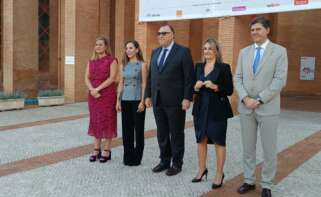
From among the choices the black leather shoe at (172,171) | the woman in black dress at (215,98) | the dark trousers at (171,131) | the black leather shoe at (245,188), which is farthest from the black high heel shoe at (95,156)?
the black leather shoe at (245,188)

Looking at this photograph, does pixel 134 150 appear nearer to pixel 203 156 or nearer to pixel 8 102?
pixel 203 156

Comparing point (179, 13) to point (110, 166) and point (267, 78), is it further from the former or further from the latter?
point (267, 78)

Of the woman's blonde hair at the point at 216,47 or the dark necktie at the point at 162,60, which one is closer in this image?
the woman's blonde hair at the point at 216,47

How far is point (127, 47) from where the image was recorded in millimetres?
5895

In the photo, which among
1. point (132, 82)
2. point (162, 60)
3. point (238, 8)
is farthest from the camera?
point (238, 8)

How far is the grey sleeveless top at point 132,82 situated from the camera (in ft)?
19.3

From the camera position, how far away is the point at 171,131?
546cm

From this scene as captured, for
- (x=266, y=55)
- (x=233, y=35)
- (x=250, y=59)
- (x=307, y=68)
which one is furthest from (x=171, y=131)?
(x=307, y=68)

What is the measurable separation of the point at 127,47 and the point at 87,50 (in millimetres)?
9826

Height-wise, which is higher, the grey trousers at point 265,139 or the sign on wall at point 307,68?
the sign on wall at point 307,68

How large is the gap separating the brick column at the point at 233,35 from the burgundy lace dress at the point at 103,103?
603 centimetres

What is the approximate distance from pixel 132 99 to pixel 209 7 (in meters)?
6.48

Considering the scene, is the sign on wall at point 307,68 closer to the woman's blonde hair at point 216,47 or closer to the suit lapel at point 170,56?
the suit lapel at point 170,56

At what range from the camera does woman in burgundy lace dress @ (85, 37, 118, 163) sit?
20.1ft
